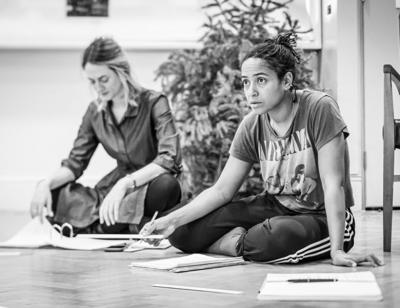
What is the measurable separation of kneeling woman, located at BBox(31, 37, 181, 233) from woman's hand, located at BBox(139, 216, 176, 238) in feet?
1.77

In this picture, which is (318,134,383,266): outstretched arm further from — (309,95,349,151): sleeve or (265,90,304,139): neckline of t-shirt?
(265,90,304,139): neckline of t-shirt

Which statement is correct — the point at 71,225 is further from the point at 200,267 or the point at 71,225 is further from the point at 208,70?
the point at 208,70

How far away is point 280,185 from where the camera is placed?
250 cm

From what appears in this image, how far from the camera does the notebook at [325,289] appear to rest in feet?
5.63

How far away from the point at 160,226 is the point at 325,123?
0.55 m

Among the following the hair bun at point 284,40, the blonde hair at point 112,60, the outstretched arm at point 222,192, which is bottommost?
the outstretched arm at point 222,192

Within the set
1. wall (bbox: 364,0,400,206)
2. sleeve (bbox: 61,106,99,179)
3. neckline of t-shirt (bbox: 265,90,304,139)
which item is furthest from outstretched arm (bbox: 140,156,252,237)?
wall (bbox: 364,0,400,206)

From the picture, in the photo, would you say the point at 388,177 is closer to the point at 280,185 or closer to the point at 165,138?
the point at 280,185

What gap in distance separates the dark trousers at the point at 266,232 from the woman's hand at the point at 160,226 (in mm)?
133

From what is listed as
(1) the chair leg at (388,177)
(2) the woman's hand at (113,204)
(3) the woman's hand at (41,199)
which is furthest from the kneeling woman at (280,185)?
(3) the woman's hand at (41,199)

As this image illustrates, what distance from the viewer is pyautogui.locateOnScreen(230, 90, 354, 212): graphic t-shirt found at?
2404mm

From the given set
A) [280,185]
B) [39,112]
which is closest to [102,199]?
[280,185]

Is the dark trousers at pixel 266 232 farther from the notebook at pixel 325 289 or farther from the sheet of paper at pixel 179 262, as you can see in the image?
the notebook at pixel 325 289

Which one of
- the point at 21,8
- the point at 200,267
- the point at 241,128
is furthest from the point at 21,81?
the point at 200,267
